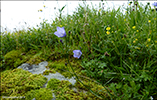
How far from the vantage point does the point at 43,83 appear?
5.86 feet

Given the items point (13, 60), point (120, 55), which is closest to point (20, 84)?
point (13, 60)

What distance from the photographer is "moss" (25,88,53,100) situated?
1511 mm

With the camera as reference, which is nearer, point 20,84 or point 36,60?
point 20,84

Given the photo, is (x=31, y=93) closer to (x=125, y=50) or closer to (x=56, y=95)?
(x=56, y=95)

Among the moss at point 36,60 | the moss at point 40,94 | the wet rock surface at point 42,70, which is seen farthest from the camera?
the moss at point 36,60

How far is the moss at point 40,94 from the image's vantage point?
4.96 feet

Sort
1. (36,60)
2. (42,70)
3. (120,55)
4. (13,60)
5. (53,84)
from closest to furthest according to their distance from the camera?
(53,84)
(120,55)
(42,70)
(36,60)
(13,60)

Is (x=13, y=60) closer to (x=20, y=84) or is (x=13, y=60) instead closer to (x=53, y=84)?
(x=20, y=84)

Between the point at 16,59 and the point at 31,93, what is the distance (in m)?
1.39

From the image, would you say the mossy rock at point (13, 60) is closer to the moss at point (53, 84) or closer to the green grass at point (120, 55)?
the green grass at point (120, 55)

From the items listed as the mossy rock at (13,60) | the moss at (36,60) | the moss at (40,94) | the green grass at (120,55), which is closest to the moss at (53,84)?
Result: the moss at (40,94)

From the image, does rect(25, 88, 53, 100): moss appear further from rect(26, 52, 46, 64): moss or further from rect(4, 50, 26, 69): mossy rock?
rect(4, 50, 26, 69): mossy rock

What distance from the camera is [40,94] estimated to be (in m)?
1.55

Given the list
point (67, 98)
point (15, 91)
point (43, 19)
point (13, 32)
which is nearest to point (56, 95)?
point (67, 98)
